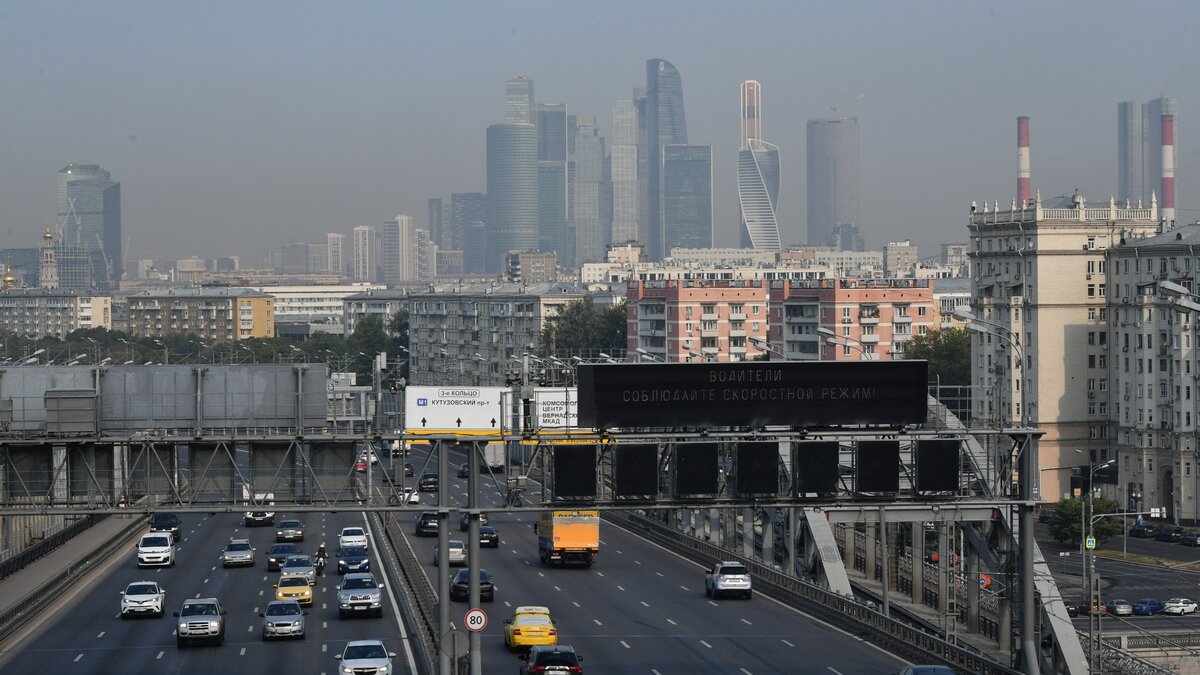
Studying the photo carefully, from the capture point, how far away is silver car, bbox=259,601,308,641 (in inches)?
2263

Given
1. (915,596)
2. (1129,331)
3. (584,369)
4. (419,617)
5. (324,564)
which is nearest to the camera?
(584,369)

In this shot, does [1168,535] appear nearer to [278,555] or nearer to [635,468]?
[278,555]

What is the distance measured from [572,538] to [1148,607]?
26.9 meters

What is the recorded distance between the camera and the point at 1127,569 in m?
103

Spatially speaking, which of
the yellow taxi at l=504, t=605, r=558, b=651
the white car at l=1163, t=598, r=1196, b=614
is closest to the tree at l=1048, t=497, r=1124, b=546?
the white car at l=1163, t=598, r=1196, b=614

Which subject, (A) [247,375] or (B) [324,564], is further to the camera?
(B) [324,564]

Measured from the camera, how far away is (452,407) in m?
50.9

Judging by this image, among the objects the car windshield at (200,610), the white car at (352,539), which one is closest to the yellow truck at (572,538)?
the white car at (352,539)

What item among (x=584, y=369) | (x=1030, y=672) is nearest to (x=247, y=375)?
(x=584, y=369)

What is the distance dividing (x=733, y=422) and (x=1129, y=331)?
311 ft

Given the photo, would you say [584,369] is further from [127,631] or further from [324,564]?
[324,564]

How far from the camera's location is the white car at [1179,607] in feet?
283

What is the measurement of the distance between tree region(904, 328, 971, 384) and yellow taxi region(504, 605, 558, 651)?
351ft

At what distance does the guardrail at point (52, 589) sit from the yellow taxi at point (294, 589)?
846cm
